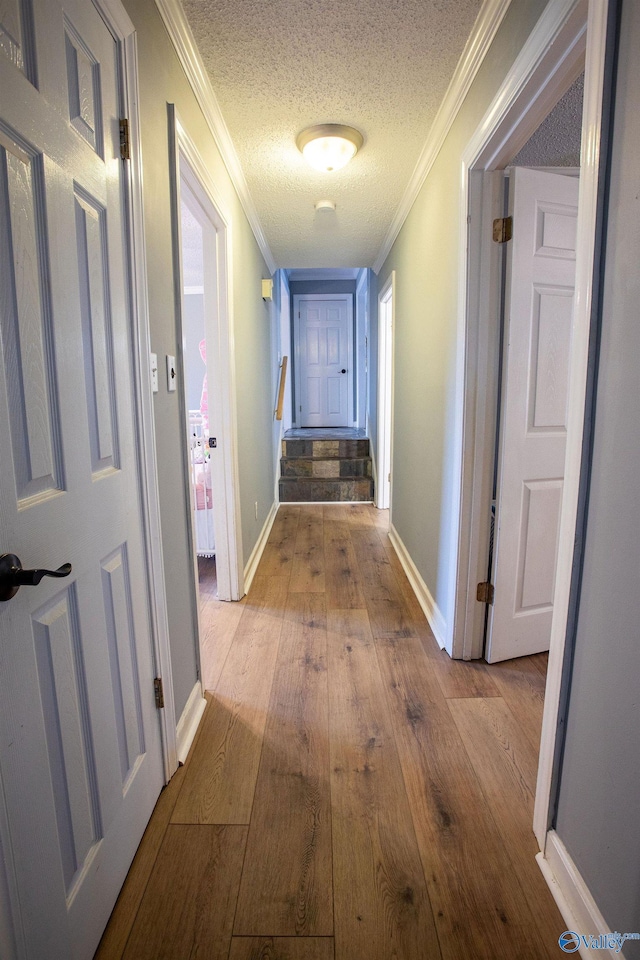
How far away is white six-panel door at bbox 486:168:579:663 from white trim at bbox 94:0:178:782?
1.31m

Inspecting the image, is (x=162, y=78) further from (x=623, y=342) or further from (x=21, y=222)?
(x=623, y=342)

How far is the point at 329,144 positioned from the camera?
2.10 metres

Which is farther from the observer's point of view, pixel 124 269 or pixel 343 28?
pixel 343 28

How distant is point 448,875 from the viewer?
44.4 inches

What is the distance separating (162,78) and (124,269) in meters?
0.73

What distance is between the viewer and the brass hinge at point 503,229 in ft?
5.73

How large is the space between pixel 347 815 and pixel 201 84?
2445mm

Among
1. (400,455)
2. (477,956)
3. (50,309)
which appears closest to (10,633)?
(50,309)

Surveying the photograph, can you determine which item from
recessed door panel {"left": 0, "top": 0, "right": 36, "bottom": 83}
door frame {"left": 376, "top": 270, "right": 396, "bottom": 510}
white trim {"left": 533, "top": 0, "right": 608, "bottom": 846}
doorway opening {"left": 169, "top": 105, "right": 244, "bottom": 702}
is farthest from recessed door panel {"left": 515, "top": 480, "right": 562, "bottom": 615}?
door frame {"left": 376, "top": 270, "right": 396, "bottom": 510}

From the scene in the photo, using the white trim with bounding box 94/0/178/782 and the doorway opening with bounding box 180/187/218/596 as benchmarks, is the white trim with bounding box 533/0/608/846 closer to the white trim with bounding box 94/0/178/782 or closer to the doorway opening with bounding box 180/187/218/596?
the white trim with bounding box 94/0/178/782

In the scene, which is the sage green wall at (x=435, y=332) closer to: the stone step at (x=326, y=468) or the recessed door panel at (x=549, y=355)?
the recessed door panel at (x=549, y=355)

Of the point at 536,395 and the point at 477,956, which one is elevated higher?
the point at 536,395

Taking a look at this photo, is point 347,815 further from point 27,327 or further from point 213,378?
point 213,378

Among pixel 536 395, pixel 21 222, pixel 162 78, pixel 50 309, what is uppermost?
pixel 162 78
